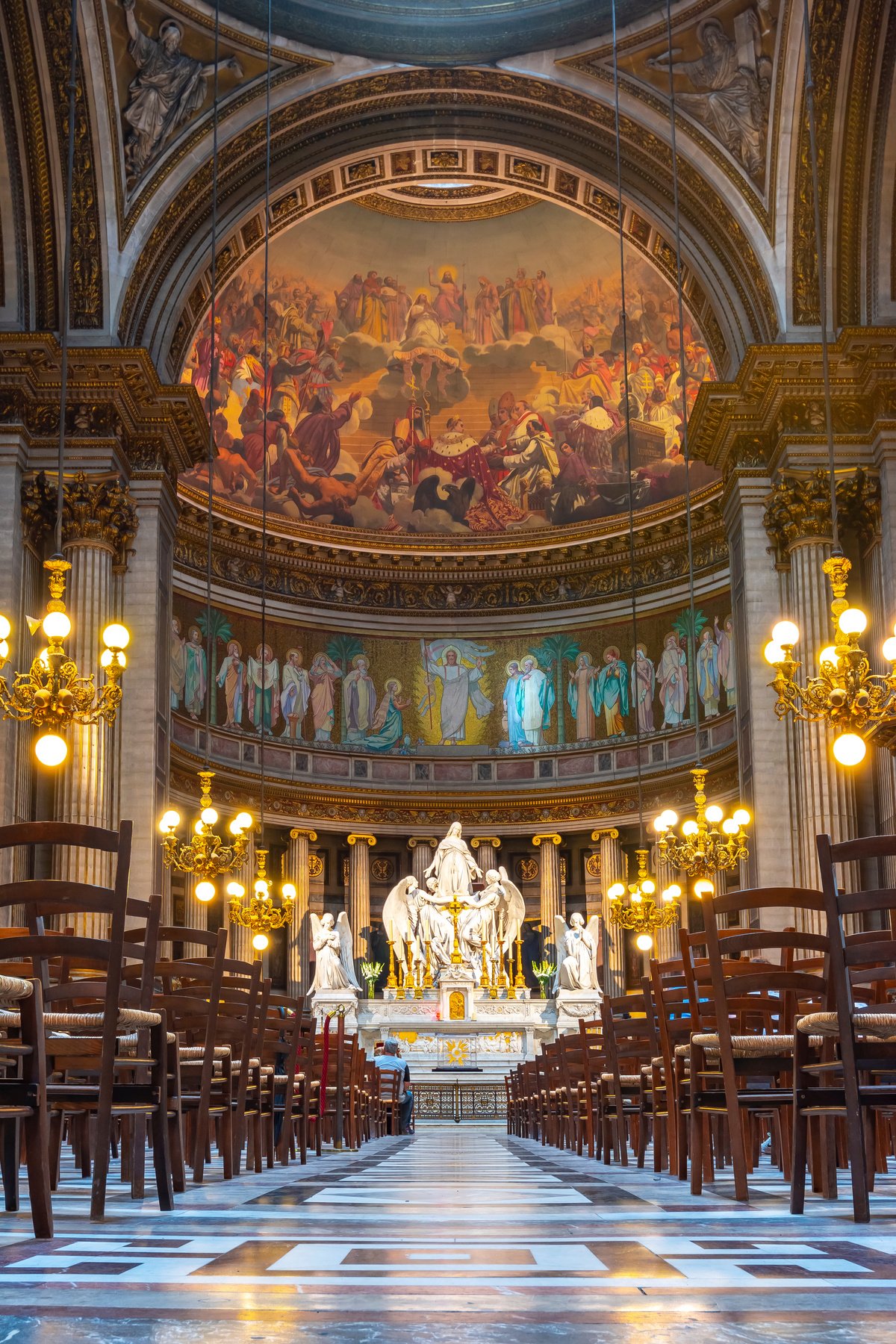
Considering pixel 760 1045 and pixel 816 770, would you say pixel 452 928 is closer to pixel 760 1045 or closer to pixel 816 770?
pixel 816 770

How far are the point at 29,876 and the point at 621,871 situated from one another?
15344mm

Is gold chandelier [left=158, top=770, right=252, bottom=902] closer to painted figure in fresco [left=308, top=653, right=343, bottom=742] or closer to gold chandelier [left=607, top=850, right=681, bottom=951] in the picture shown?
gold chandelier [left=607, top=850, right=681, bottom=951]

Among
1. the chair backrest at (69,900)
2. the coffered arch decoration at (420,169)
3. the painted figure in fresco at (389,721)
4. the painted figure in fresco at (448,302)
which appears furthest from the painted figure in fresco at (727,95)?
the chair backrest at (69,900)

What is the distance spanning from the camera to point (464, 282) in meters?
32.2

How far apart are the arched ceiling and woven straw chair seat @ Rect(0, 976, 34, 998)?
19250mm

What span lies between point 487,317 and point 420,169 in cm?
872

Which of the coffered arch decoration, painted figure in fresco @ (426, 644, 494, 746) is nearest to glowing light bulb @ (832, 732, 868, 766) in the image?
the coffered arch decoration

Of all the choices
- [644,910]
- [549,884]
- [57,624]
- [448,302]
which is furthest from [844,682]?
[448,302]

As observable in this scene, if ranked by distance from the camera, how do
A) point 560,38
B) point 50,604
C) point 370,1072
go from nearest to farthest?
1. point 50,604
2. point 370,1072
3. point 560,38

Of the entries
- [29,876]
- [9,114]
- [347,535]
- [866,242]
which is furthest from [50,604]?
[347,535]

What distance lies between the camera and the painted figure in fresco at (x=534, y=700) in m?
32.3

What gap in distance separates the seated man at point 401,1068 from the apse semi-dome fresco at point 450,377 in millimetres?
14520

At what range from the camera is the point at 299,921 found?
30.5m

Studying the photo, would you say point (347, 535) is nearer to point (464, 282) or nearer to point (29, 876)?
point (464, 282)
